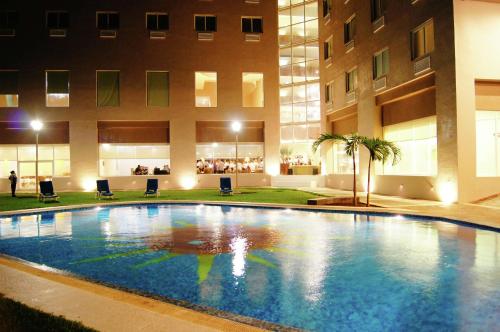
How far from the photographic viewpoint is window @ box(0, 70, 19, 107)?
2848 centimetres

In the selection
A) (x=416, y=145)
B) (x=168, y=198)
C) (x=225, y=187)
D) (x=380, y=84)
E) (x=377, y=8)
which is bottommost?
(x=168, y=198)

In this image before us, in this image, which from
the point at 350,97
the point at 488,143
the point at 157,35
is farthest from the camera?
the point at 157,35

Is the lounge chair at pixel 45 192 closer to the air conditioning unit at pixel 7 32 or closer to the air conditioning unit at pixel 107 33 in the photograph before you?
the air conditioning unit at pixel 107 33

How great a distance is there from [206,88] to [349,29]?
1096 centimetres

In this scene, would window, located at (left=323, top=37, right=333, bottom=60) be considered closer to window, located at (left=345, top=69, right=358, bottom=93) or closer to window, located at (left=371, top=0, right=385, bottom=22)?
window, located at (left=345, top=69, right=358, bottom=93)

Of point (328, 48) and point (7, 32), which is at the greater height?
point (7, 32)

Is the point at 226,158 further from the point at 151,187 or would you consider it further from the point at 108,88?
the point at 108,88

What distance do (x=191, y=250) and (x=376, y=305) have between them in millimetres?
4580

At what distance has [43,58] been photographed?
28.6 metres

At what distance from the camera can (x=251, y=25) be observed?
3019 cm

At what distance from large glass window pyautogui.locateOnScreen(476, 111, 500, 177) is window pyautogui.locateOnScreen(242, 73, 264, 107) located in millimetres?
16346

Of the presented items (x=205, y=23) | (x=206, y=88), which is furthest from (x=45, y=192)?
(x=205, y=23)

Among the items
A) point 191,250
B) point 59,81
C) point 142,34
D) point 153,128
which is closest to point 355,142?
point 191,250

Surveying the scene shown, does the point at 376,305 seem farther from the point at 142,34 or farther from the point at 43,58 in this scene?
the point at 43,58
